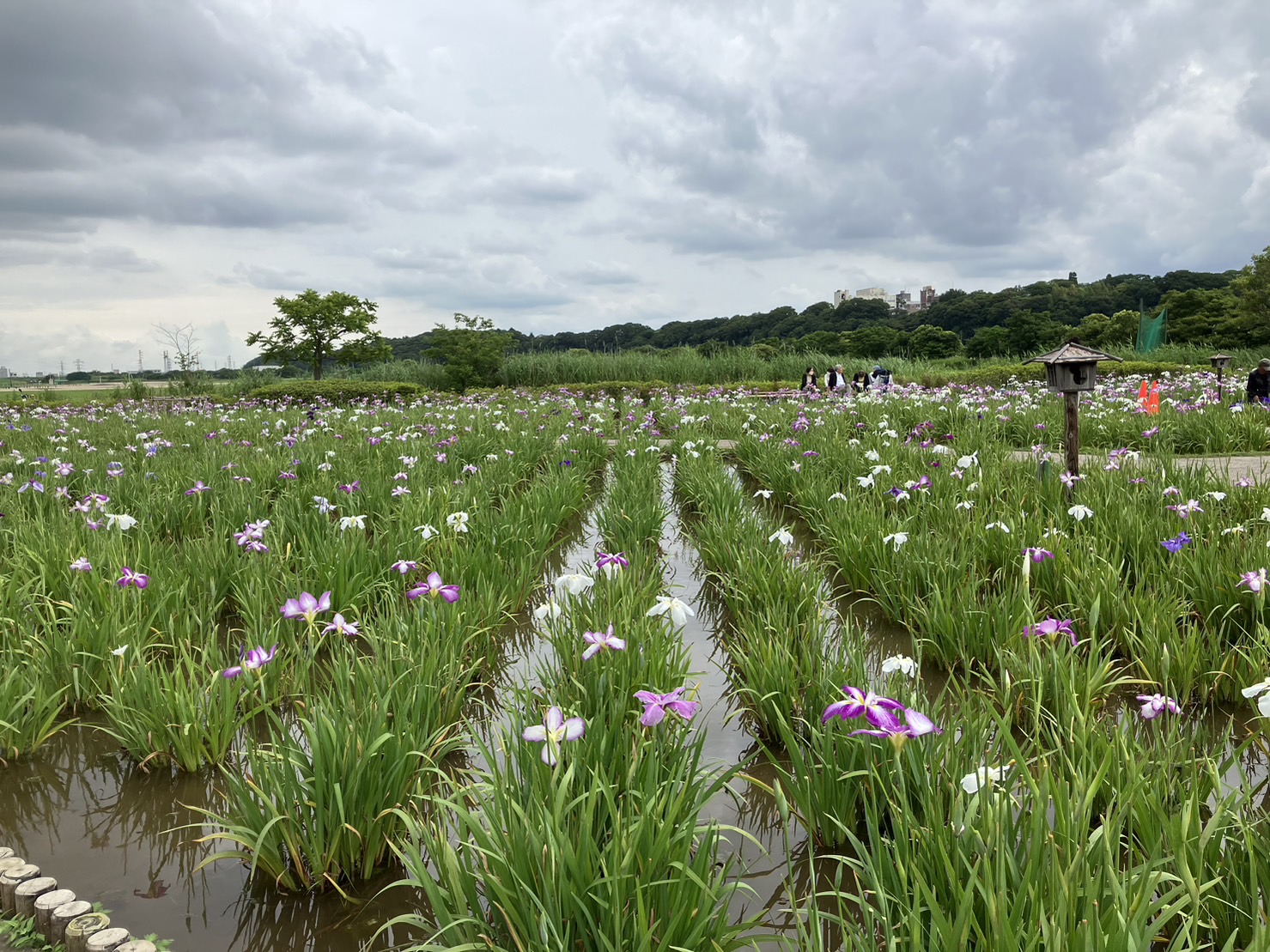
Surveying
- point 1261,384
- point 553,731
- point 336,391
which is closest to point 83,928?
point 553,731

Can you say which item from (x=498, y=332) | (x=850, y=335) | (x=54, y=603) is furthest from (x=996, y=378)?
(x=850, y=335)

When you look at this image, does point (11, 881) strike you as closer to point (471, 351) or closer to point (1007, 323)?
point (471, 351)

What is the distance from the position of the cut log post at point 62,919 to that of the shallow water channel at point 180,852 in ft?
0.62

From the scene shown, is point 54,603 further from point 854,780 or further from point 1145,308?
point 1145,308

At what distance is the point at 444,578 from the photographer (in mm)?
4207

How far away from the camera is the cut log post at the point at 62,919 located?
6.05 ft

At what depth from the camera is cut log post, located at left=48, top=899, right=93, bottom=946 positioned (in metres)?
1.84

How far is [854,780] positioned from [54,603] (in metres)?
3.88

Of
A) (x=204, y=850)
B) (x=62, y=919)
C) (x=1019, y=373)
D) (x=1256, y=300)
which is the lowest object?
(x=204, y=850)

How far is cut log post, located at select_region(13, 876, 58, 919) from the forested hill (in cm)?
4504

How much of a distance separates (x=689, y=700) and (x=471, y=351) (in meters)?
23.7

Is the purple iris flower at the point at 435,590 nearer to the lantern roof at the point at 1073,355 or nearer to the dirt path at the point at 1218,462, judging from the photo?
the lantern roof at the point at 1073,355

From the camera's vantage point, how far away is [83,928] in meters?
1.81

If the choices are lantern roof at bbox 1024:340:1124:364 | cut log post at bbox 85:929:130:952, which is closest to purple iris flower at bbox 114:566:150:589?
cut log post at bbox 85:929:130:952
